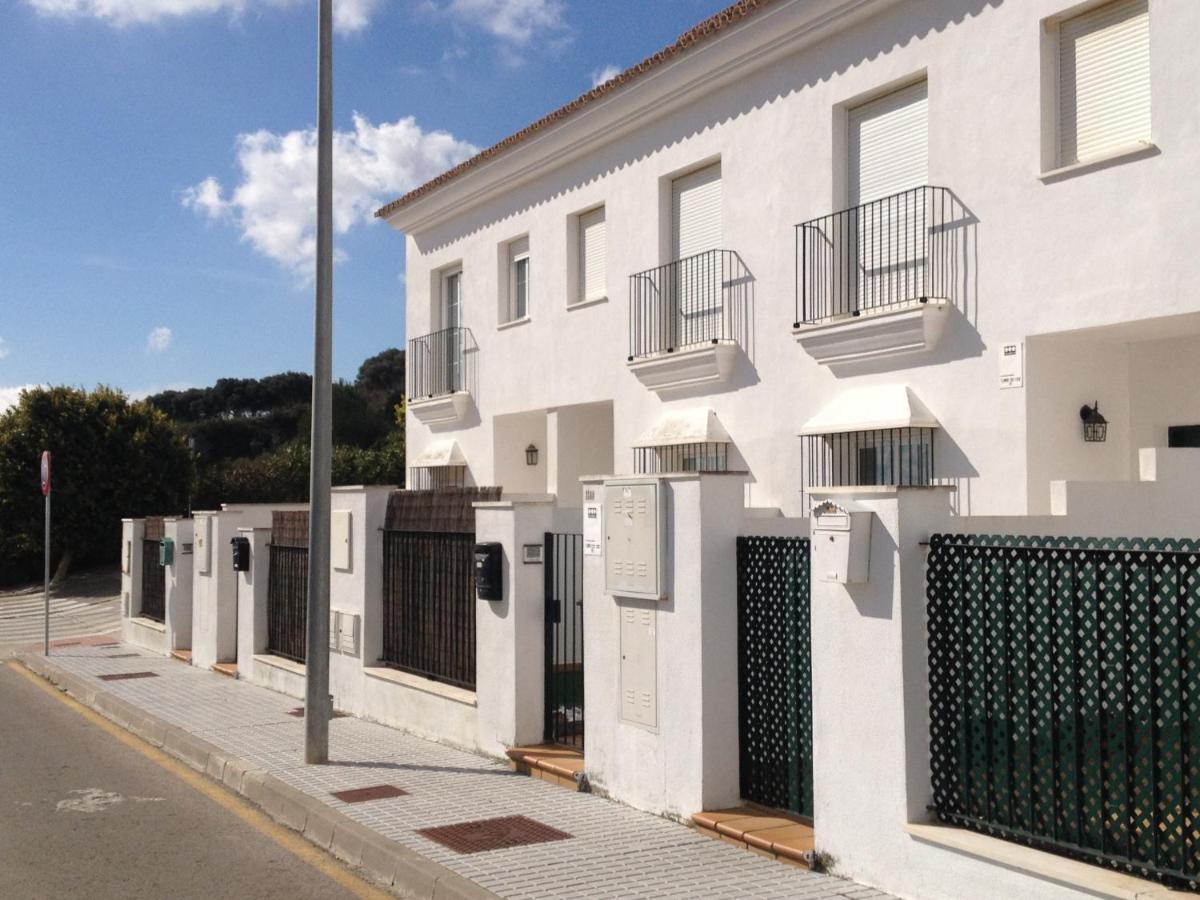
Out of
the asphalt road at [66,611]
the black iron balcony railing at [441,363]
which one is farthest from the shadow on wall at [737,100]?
the asphalt road at [66,611]

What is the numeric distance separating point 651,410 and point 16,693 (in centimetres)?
917

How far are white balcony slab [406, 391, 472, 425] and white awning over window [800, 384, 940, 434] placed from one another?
29.4 feet

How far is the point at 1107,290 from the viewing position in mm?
11289

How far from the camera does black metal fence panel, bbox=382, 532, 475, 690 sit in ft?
34.9

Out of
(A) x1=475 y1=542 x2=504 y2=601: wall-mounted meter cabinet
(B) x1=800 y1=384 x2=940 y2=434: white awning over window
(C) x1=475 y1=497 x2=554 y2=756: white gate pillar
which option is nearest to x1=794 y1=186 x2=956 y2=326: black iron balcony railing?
(B) x1=800 y1=384 x2=940 y2=434: white awning over window

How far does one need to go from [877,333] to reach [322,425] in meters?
6.41

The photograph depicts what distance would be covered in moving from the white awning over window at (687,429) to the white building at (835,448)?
0.08 meters

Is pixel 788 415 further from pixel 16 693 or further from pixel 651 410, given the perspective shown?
pixel 16 693

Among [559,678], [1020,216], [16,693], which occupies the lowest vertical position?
[16,693]

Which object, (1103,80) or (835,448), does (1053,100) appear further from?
(835,448)

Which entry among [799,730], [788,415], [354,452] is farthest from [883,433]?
[354,452]

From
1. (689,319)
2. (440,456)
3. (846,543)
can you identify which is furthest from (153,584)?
(846,543)

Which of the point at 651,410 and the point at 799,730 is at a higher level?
the point at 651,410

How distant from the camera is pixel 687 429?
53.4 feet
